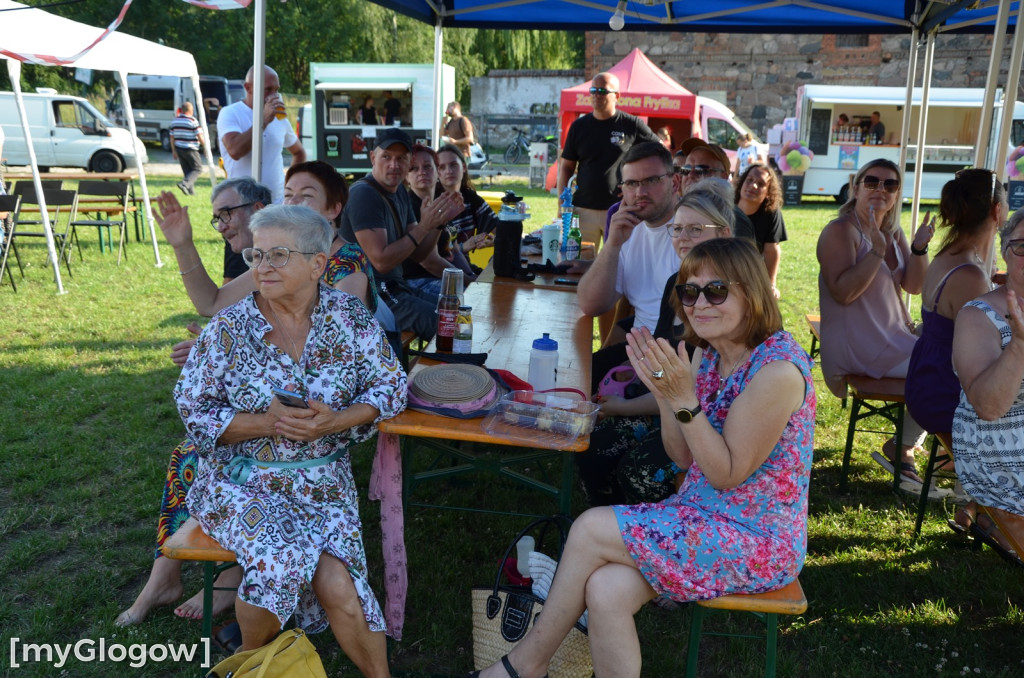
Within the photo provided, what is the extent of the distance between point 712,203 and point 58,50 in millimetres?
6208

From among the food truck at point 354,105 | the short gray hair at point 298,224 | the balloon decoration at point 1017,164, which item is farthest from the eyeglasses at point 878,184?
the food truck at point 354,105

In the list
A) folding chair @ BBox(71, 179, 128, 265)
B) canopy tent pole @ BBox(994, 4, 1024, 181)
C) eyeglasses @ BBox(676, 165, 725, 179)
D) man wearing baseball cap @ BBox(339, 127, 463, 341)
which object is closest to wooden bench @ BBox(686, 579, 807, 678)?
man wearing baseball cap @ BBox(339, 127, 463, 341)

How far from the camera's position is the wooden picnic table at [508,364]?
2.29 metres

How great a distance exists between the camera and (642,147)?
3.51m

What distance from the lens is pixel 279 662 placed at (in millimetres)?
2023

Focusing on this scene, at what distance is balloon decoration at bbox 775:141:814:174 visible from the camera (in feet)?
50.8

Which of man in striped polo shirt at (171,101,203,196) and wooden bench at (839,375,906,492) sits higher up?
man in striped polo shirt at (171,101,203,196)

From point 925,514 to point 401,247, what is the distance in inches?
108

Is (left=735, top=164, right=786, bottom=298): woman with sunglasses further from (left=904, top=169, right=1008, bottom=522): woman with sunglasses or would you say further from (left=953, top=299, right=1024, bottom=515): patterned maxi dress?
(left=953, top=299, right=1024, bottom=515): patterned maxi dress

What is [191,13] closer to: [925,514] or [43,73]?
[43,73]

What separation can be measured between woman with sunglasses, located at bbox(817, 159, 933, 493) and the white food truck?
13034mm

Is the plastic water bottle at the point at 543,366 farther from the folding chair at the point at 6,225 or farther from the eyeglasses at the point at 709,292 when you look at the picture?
the folding chair at the point at 6,225

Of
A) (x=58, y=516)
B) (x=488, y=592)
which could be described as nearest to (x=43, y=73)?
(x=58, y=516)

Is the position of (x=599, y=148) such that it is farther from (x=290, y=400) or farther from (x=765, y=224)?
(x=290, y=400)
